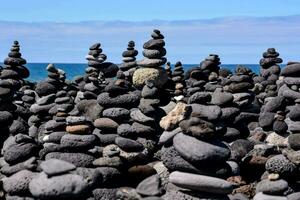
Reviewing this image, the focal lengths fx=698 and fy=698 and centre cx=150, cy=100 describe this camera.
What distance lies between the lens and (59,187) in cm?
1266

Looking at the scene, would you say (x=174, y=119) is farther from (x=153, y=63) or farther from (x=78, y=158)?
(x=153, y=63)

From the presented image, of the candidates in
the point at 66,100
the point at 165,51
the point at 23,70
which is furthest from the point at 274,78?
the point at 66,100

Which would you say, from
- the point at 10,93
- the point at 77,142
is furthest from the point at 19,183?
the point at 10,93

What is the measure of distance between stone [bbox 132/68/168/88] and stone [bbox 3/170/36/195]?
808cm

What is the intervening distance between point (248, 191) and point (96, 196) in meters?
3.96

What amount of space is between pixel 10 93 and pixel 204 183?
32.5ft

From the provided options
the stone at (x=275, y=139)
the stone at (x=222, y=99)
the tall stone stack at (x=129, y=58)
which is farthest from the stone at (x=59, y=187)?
the tall stone stack at (x=129, y=58)

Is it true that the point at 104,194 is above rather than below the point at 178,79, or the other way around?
below

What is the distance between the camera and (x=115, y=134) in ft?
60.7

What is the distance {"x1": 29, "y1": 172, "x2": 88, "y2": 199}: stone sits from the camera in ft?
41.5

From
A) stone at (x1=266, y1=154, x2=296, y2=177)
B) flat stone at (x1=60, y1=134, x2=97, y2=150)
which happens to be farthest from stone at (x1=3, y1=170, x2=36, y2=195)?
stone at (x1=266, y1=154, x2=296, y2=177)

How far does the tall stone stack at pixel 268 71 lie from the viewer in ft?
95.2

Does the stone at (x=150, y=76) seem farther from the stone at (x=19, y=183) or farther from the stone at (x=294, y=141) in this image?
the stone at (x=19, y=183)

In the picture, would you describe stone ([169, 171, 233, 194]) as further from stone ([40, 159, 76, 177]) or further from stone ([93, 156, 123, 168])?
stone ([40, 159, 76, 177])
